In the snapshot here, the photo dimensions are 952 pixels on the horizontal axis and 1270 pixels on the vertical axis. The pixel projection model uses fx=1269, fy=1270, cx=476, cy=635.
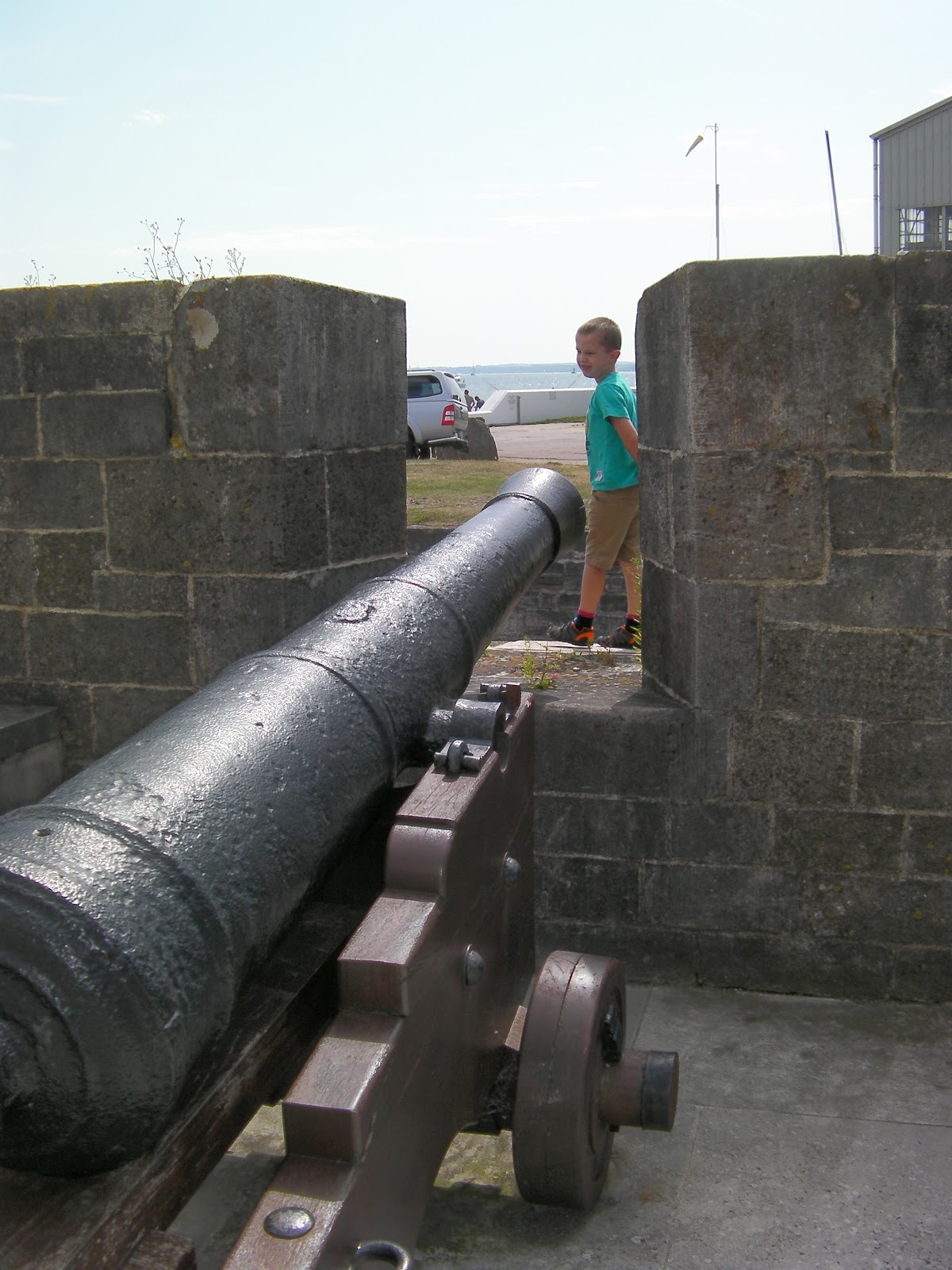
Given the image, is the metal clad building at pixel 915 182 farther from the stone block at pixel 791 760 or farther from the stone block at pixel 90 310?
the stone block at pixel 90 310

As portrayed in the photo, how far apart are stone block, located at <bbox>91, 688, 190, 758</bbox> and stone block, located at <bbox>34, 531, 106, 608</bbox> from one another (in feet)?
0.96

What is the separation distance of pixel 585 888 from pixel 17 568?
199 centimetres

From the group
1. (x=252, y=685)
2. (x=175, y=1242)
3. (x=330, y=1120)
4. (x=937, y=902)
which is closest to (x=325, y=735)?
(x=252, y=685)

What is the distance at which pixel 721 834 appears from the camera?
3.54 meters

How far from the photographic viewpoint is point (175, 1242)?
5.21 feet

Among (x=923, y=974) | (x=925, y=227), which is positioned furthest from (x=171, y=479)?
(x=925, y=227)

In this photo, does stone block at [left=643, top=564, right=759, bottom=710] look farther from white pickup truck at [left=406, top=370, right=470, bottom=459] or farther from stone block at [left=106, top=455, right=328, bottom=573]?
white pickup truck at [left=406, top=370, right=470, bottom=459]

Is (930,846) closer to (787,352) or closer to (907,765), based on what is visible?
(907,765)

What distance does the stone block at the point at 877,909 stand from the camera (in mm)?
3443

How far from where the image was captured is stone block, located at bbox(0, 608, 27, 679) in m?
3.97

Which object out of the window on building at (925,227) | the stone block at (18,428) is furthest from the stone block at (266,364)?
the window on building at (925,227)

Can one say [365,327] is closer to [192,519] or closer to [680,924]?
[192,519]

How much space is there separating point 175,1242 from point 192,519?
241 centimetres

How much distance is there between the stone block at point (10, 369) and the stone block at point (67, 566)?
17.3 inches
